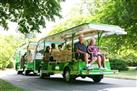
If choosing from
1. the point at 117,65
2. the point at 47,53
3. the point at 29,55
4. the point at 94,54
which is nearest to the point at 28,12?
the point at 47,53

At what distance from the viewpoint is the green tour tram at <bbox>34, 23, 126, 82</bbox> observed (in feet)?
60.6

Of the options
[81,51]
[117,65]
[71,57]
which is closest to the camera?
[81,51]

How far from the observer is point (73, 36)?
20.2 metres

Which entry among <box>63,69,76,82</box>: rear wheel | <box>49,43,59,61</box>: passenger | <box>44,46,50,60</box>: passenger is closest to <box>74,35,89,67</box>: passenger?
<box>63,69,76,82</box>: rear wheel

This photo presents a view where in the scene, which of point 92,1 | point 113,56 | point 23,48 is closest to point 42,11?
point 23,48

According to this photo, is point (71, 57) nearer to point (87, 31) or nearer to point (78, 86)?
point (78, 86)

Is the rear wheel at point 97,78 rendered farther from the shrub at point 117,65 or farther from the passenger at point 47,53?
the shrub at point 117,65

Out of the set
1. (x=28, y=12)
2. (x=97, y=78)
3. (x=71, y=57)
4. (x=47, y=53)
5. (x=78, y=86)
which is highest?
(x=28, y=12)

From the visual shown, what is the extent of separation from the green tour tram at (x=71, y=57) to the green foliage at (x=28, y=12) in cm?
118

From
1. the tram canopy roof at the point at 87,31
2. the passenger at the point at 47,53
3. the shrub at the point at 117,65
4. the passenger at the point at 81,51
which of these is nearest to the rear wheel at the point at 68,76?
the passenger at the point at 81,51

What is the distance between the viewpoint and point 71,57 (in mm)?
→ 19438

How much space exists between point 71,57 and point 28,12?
3.24m

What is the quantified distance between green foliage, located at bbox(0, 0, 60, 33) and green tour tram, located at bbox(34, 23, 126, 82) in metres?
1.18

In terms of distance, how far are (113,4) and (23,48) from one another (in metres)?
11.0
